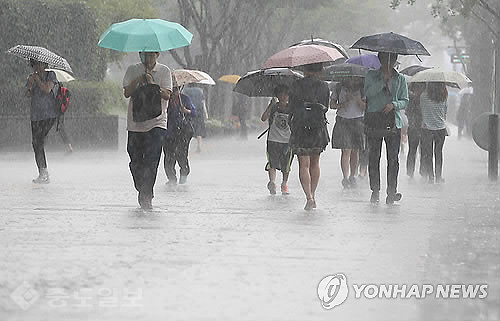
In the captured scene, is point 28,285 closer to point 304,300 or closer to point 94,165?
point 304,300

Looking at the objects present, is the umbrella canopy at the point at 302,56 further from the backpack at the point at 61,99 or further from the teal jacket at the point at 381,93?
the backpack at the point at 61,99

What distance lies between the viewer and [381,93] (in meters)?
13.6

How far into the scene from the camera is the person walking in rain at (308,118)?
12.9 m

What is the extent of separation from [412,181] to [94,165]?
5.94m

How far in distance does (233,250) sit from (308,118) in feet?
11.7

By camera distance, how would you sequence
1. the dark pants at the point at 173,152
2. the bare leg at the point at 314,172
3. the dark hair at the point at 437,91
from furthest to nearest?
the dark hair at the point at 437,91, the dark pants at the point at 173,152, the bare leg at the point at 314,172

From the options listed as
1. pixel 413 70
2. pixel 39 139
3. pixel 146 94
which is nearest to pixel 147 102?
pixel 146 94

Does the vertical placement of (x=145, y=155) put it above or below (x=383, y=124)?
below

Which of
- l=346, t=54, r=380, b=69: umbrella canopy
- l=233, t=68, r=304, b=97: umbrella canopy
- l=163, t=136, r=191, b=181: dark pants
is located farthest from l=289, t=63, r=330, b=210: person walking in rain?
l=163, t=136, r=191, b=181: dark pants

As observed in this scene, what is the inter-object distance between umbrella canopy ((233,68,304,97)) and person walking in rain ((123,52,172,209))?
254 cm

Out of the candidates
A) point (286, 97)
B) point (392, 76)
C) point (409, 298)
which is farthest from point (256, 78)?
point (409, 298)

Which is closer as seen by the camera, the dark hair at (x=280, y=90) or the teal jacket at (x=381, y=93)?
the teal jacket at (x=381, y=93)

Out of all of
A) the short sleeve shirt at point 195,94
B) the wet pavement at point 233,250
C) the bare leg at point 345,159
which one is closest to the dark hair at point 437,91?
the wet pavement at point 233,250

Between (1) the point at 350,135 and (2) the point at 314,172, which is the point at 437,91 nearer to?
(1) the point at 350,135
